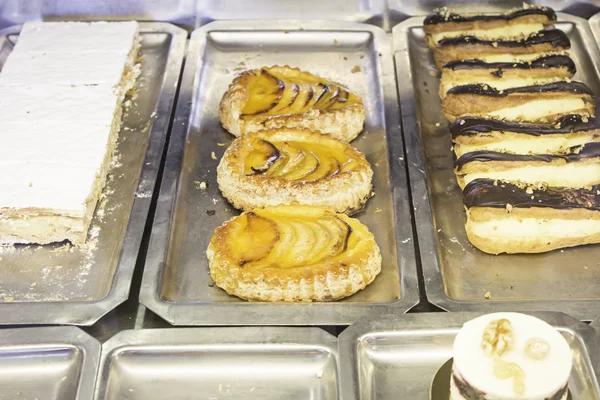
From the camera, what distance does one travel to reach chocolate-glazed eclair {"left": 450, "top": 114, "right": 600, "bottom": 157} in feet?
11.8

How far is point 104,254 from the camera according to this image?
3.39 meters

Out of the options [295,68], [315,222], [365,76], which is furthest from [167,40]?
[315,222]

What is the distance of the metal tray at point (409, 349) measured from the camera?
8.75ft

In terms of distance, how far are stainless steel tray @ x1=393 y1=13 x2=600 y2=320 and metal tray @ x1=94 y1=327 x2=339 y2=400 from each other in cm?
61

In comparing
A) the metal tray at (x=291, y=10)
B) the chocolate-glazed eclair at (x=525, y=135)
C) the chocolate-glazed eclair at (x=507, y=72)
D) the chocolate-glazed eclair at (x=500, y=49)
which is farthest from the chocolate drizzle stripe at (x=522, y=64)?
the metal tray at (x=291, y=10)

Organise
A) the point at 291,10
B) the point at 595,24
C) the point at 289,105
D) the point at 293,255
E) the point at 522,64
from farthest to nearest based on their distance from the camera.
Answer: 1. the point at 291,10
2. the point at 595,24
3. the point at 522,64
4. the point at 289,105
5. the point at 293,255

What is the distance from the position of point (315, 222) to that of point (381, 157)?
2.59ft

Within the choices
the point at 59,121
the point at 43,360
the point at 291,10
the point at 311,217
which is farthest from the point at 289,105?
the point at 43,360

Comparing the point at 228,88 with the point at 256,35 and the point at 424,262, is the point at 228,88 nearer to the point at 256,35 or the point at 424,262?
the point at 256,35

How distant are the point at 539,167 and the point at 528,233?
0.38 metres

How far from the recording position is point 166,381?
8.94 feet

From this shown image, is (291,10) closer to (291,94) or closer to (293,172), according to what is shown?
(291,94)

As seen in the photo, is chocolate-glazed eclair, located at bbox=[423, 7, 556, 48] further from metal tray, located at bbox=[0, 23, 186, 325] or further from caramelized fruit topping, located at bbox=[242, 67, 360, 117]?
metal tray, located at bbox=[0, 23, 186, 325]

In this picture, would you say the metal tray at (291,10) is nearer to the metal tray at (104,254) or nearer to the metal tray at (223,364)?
the metal tray at (104,254)
